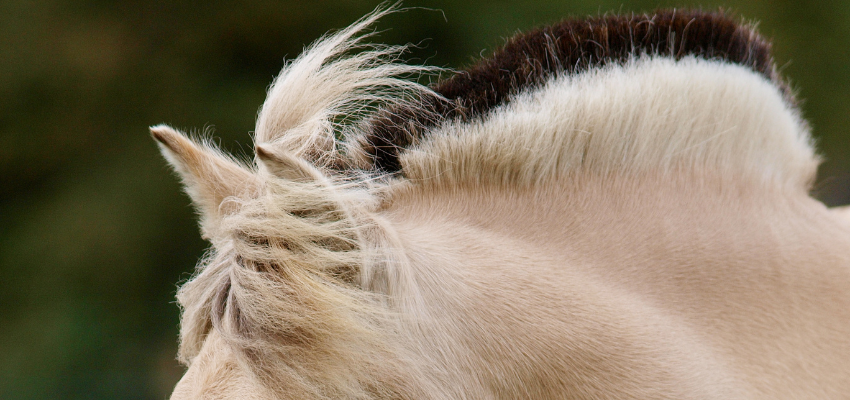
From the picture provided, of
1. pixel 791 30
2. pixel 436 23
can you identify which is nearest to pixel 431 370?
pixel 436 23

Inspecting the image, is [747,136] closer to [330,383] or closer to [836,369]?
[836,369]

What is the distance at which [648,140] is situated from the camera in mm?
1060

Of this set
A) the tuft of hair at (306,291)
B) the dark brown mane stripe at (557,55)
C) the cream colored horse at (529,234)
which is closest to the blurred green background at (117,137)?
the dark brown mane stripe at (557,55)

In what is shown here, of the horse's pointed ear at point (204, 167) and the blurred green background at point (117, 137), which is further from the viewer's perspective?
the blurred green background at point (117, 137)

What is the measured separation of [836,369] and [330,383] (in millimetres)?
781

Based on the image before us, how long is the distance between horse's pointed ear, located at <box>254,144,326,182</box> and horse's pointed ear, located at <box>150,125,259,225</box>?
22 centimetres

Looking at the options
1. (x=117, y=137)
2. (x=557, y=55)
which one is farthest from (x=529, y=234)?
(x=117, y=137)

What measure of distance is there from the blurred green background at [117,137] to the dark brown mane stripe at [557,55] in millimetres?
3501

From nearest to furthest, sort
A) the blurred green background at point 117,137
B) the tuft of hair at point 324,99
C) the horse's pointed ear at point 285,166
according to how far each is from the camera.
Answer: the horse's pointed ear at point 285,166 → the tuft of hair at point 324,99 → the blurred green background at point 117,137

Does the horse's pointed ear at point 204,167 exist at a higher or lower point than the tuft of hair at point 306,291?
higher

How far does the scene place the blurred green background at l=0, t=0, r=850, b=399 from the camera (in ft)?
15.5

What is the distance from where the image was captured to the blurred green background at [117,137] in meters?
4.73

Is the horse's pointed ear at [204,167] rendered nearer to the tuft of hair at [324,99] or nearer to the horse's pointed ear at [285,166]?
the tuft of hair at [324,99]

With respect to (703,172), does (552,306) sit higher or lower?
lower
